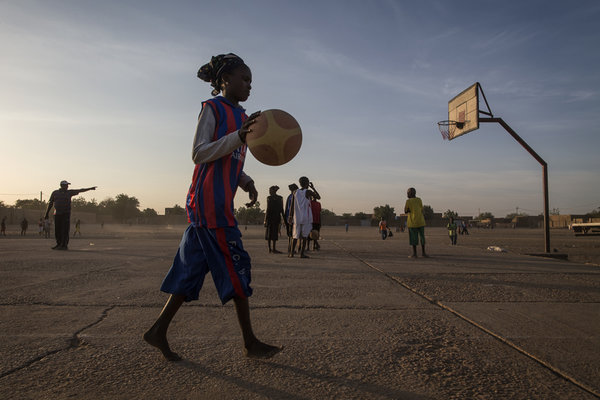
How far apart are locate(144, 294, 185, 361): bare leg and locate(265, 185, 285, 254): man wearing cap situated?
7.44 metres

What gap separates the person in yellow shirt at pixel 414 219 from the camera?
28.9ft

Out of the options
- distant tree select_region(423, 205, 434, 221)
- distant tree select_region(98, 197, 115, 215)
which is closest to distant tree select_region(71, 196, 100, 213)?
distant tree select_region(98, 197, 115, 215)

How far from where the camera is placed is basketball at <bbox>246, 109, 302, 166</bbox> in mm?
2428

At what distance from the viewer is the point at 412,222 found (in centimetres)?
893

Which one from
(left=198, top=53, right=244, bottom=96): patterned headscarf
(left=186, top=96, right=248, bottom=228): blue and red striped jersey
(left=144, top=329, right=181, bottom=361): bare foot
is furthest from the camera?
(left=198, top=53, right=244, bottom=96): patterned headscarf

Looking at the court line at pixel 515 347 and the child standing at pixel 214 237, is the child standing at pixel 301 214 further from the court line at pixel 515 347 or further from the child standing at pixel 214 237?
the child standing at pixel 214 237

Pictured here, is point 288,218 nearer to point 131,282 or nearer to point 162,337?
point 131,282

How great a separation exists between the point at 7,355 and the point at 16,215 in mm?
74761

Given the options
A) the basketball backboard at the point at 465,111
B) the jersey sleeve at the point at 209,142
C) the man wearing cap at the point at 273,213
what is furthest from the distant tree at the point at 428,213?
the jersey sleeve at the point at 209,142

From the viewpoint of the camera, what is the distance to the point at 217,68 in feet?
8.61

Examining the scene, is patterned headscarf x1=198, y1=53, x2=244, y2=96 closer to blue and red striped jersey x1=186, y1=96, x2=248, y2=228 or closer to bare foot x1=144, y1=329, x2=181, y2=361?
blue and red striped jersey x1=186, y1=96, x2=248, y2=228

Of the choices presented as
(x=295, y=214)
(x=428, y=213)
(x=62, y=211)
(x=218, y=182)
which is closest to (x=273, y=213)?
(x=295, y=214)

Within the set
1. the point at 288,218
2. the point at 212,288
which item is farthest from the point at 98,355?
the point at 288,218

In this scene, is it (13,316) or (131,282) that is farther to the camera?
(131,282)
